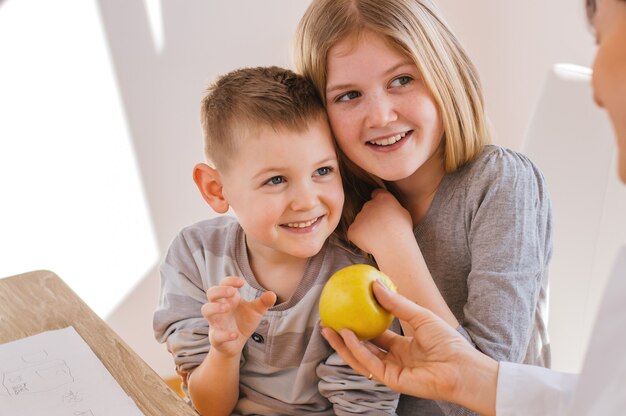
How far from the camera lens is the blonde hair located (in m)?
1.33

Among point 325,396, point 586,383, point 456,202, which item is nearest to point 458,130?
point 456,202

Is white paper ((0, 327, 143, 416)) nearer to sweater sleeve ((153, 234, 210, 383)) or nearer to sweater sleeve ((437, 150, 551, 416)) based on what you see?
sweater sleeve ((153, 234, 210, 383))

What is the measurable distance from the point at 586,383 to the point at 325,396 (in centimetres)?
55

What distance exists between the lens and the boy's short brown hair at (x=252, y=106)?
4.19 feet

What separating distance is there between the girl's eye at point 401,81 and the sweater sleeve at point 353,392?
48 centimetres

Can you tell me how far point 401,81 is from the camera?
4.48 feet

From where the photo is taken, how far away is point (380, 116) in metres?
1.32

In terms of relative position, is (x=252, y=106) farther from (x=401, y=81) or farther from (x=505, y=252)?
(x=505, y=252)

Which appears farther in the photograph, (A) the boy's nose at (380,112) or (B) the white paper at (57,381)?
(A) the boy's nose at (380,112)

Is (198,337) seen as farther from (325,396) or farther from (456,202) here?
(456,202)

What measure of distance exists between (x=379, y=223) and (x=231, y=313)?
0.33 metres

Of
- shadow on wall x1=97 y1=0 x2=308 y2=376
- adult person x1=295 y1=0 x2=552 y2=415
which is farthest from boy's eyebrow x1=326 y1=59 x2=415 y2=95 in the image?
shadow on wall x1=97 y1=0 x2=308 y2=376

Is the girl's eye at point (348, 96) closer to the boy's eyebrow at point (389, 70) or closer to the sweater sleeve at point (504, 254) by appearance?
the boy's eyebrow at point (389, 70)

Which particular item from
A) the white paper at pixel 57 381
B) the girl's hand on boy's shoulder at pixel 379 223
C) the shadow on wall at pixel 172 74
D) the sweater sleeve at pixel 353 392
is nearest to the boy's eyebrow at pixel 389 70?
the girl's hand on boy's shoulder at pixel 379 223
